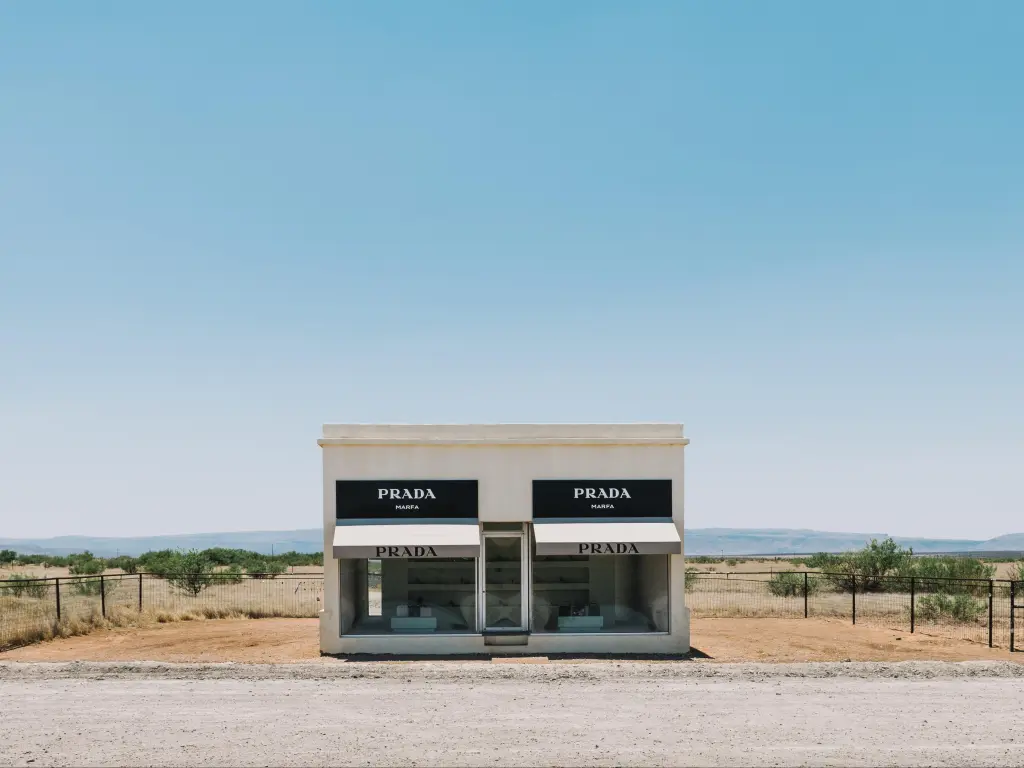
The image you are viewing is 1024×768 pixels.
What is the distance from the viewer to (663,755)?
11336 millimetres

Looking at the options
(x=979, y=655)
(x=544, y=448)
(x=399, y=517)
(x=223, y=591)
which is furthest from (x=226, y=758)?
(x=223, y=591)

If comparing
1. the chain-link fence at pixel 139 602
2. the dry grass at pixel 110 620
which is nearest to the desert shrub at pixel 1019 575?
the dry grass at pixel 110 620

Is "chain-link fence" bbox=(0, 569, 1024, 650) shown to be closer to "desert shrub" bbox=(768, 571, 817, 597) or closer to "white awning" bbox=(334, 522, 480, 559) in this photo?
"desert shrub" bbox=(768, 571, 817, 597)

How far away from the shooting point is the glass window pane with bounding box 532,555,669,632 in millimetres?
20406

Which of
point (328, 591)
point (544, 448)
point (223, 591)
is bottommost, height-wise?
point (223, 591)

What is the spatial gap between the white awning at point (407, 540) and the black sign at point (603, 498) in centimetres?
177

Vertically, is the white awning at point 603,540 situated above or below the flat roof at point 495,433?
below

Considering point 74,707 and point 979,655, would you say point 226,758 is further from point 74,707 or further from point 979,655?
point 979,655

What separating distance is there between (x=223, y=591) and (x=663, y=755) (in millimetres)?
32878

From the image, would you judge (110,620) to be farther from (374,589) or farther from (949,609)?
(949,609)

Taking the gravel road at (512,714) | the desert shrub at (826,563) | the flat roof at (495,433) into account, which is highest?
the flat roof at (495,433)

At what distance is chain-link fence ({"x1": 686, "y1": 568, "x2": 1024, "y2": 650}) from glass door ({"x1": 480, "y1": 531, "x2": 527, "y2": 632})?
10.2 metres

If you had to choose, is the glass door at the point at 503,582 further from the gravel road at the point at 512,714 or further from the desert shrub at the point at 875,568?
the desert shrub at the point at 875,568

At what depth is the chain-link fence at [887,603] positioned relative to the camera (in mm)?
25219
